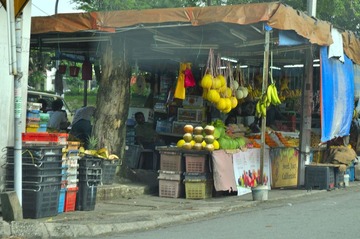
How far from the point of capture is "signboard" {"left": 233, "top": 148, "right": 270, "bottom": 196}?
14.0 metres

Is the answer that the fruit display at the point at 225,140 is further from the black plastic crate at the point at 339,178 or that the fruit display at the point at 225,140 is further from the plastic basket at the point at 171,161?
the black plastic crate at the point at 339,178

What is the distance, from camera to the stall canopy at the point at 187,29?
1200 cm

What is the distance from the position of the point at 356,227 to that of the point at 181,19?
16.5ft

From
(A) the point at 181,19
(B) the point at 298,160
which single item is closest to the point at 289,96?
(B) the point at 298,160

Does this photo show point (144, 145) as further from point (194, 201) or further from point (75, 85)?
point (75, 85)

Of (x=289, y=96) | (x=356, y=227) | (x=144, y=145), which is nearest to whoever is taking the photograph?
(x=356, y=227)

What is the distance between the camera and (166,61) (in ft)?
57.1

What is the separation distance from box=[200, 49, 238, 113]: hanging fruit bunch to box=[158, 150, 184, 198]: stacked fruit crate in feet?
4.45

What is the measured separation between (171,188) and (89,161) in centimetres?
295

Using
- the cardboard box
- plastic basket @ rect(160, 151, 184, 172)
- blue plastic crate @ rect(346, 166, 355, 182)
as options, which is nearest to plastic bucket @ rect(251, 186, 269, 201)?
plastic basket @ rect(160, 151, 184, 172)

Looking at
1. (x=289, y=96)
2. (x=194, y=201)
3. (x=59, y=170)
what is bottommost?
(x=194, y=201)

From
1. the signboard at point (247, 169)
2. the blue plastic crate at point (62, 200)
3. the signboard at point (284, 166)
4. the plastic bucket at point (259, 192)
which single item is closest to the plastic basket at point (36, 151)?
the blue plastic crate at point (62, 200)

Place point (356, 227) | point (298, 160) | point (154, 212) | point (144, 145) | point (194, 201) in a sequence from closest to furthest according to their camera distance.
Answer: point (356, 227) → point (154, 212) → point (194, 201) → point (298, 160) → point (144, 145)

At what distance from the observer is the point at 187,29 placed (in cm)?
1316
